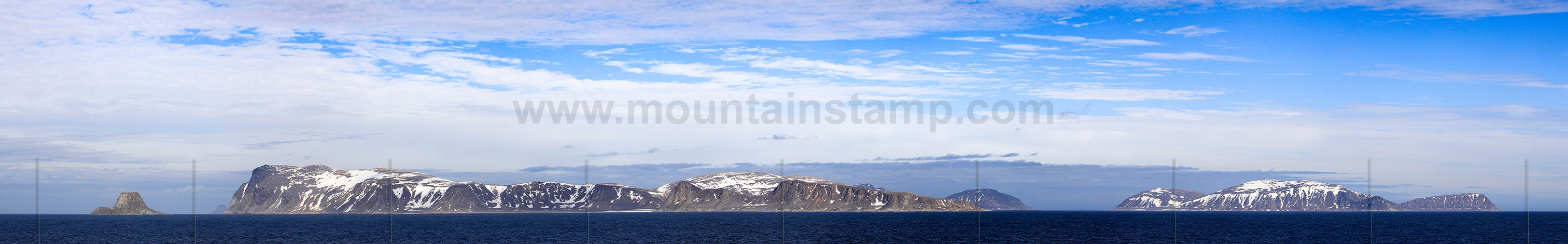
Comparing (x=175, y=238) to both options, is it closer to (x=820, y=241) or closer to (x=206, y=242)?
(x=206, y=242)

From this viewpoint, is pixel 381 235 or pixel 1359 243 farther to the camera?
pixel 381 235

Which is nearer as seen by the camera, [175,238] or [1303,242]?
[1303,242]

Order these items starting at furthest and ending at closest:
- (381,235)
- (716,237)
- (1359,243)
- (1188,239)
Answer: (381,235) → (716,237) → (1188,239) → (1359,243)

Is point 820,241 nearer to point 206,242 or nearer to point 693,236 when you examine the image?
point 693,236

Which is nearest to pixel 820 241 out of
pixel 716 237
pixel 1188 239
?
pixel 716 237

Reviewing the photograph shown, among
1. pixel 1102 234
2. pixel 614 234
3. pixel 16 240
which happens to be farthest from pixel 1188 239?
pixel 16 240

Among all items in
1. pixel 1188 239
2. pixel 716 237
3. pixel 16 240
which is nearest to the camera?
pixel 1188 239

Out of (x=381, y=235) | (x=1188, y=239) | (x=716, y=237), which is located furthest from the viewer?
(x=381, y=235)
